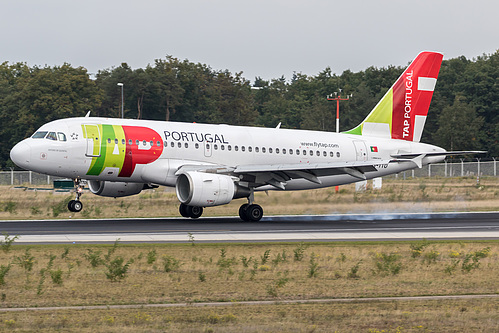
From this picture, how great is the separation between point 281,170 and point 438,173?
157ft

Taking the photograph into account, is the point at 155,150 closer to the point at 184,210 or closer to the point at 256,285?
the point at 184,210

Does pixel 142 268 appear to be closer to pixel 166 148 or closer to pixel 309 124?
pixel 166 148

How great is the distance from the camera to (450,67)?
120 meters

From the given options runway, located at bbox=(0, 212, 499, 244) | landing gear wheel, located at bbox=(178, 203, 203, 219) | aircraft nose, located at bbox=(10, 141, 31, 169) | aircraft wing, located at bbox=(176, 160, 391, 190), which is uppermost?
aircraft nose, located at bbox=(10, 141, 31, 169)

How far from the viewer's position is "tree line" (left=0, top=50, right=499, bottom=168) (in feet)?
249

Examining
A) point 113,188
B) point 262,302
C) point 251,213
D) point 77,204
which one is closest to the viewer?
point 262,302

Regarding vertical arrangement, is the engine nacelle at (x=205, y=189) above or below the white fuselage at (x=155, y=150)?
below

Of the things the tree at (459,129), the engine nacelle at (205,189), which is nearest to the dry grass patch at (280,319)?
the engine nacelle at (205,189)

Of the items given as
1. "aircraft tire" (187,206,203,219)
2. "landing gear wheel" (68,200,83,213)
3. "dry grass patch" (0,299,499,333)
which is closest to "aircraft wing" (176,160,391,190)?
"aircraft tire" (187,206,203,219)

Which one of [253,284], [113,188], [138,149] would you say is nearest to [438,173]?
[113,188]

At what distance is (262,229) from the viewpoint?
2820 centimetres

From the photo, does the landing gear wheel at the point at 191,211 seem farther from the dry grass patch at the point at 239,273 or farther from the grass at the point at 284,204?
the dry grass patch at the point at 239,273

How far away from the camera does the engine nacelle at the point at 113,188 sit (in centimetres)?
3322

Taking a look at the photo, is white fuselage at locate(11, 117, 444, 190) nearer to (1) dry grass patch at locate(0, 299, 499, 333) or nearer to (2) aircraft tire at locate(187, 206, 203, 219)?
(2) aircraft tire at locate(187, 206, 203, 219)
